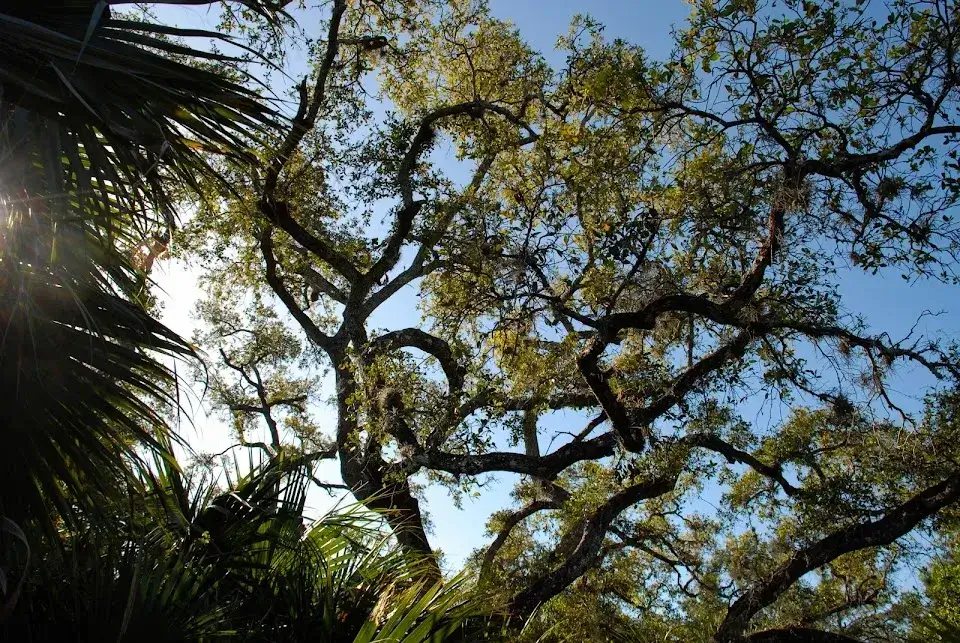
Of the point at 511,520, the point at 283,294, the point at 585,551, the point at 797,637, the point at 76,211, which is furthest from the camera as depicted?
the point at 283,294

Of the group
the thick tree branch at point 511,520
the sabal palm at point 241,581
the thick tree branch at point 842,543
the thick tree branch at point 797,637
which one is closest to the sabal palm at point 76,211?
the sabal palm at point 241,581

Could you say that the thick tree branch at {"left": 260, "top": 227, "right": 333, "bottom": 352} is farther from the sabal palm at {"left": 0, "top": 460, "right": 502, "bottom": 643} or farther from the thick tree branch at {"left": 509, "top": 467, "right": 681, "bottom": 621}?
the sabal palm at {"left": 0, "top": 460, "right": 502, "bottom": 643}

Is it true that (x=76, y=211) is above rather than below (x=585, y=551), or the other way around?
above

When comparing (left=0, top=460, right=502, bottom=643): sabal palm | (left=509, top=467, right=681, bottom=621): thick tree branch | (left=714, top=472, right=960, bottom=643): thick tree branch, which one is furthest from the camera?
(left=509, top=467, right=681, bottom=621): thick tree branch

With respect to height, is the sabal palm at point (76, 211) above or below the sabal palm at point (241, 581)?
above

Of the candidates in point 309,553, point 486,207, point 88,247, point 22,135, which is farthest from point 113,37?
point 486,207

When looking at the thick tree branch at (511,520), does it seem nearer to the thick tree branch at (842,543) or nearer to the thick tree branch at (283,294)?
the thick tree branch at (842,543)

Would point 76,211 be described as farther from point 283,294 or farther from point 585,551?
point 283,294

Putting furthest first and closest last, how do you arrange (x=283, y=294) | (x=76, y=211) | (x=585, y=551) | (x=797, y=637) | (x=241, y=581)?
(x=283, y=294)
(x=585, y=551)
(x=797, y=637)
(x=241, y=581)
(x=76, y=211)

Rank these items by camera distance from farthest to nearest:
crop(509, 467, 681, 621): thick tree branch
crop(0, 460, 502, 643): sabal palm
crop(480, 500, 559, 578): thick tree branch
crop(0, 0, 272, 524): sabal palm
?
crop(480, 500, 559, 578): thick tree branch → crop(509, 467, 681, 621): thick tree branch → crop(0, 460, 502, 643): sabal palm → crop(0, 0, 272, 524): sabal palm

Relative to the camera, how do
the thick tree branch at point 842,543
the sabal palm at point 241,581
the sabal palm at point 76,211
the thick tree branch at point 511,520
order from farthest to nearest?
the thick tree branch at point 511,520
the thick tree branch at point 842,543
the sabal palm at point 241,581
the sabal palm at point 76,211

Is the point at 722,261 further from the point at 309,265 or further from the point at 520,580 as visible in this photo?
the point at 309,265

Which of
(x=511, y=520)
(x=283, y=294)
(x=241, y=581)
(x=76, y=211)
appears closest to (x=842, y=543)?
A: (x=511, y=520)

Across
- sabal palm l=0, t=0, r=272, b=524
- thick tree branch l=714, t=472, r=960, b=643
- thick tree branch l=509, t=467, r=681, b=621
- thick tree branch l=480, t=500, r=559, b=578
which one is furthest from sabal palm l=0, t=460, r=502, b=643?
thick tree branch l=480, t=500, r=559, b=578
